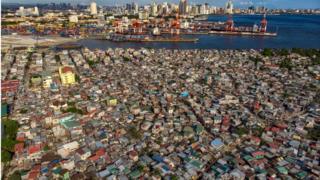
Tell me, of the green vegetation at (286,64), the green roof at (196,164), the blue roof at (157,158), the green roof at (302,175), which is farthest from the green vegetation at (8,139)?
the green vegetation at (286,64)

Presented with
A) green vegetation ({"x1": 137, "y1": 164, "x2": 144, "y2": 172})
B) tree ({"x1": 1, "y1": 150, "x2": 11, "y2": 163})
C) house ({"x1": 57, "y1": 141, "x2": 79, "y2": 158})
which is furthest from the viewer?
house ({"x1": 57, "y1": 141, "x2": 79, "y2": 158})

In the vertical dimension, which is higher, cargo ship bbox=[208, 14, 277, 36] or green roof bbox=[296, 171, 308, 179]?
cargo ship bbox=[208, 14, 277, 36]

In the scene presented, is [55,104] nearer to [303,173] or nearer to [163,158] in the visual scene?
[163,158]

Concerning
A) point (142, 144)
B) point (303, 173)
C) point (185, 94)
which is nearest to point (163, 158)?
point (142, 144)

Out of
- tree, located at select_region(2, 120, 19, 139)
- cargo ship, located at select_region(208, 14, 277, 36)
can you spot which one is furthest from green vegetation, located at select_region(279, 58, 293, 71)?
cargo ship, located at select_region(208, 14, 277, 36)

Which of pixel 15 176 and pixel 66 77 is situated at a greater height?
pixel 66 77

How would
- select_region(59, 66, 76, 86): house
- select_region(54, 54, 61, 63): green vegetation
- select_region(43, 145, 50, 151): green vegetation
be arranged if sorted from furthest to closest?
1. select_region(54, 54, 61, 63): green vegetation
2. select_region(59, 66, 76, 86): house
3. select_region(43, 145, 50, 151): green vegetation

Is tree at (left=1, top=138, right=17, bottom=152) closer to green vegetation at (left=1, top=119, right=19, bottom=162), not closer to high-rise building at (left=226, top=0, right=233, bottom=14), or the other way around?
green vegetation at (left=1, top=119, right=19, bottom=162)

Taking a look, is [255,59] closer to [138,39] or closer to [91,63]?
[91,63]

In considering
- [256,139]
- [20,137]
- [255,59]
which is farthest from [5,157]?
[255,59]
